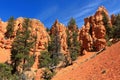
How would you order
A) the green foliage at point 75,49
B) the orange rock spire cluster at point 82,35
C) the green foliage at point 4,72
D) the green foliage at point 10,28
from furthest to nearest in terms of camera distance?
the green foliage at point 10,28 < the orange rock spire cluster at point 82,35 < the green foliage at point 75,49 < the green foliage at point 4,72

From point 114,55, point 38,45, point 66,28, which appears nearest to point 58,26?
point 66,28

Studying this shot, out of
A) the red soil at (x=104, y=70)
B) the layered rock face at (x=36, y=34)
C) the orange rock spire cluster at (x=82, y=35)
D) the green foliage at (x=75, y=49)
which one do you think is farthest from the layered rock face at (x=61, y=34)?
the red soil at (x=104, y=70)

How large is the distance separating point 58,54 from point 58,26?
22011 mm

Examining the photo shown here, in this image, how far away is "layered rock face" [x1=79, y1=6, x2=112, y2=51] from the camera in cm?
7306

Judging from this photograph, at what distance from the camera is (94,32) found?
251ft

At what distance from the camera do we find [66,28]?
317 feet

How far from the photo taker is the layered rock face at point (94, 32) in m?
73.1

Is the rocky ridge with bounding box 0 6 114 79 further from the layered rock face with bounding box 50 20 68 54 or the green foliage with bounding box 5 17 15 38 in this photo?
the green foliage with bounding box 5 17 15 38

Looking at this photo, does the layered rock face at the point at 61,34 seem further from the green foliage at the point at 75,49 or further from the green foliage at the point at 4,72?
the green foliage at the point at 4,72

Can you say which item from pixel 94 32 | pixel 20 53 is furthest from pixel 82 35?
pixel 20 53

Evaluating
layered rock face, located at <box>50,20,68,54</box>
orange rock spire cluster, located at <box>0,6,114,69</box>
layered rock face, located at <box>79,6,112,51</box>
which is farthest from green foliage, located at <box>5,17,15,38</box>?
layered rock face, located at <box>79,6,112,51</box>

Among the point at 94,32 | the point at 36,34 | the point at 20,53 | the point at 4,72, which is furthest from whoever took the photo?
the point at 36,34

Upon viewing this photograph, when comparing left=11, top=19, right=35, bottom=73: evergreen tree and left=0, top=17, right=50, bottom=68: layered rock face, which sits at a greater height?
left=0, top=17, right=50, bottom=68: layered rock face

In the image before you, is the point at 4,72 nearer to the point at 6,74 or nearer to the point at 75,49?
the point at 6,74
